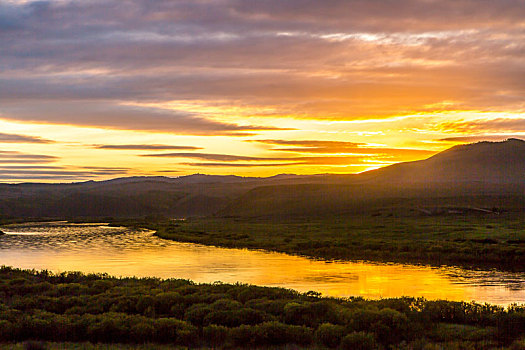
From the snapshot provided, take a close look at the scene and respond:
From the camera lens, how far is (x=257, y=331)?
19984 mm

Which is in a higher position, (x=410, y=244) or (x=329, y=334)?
(x=329, y=334)

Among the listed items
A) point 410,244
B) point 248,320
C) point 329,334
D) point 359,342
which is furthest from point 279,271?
point 359,342

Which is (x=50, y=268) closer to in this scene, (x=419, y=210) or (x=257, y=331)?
(x=257, y=331)

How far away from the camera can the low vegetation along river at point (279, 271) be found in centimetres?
3416

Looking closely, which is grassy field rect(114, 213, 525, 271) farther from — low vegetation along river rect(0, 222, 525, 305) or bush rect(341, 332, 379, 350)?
bush rect(341, 332, 379, 350)

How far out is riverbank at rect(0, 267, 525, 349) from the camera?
779 inches

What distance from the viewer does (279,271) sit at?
44469 mm

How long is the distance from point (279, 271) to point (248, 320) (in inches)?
860

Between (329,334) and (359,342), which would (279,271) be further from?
(359,342)

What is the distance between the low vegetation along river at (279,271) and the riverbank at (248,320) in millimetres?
7118

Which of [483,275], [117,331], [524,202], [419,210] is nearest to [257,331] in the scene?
[117,331]

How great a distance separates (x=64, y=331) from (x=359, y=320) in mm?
10779

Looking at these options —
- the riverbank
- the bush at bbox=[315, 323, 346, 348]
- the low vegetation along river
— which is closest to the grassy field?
the low vegetation along river

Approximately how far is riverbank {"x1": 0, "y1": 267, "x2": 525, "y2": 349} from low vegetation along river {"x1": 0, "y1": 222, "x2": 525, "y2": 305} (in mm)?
7118
